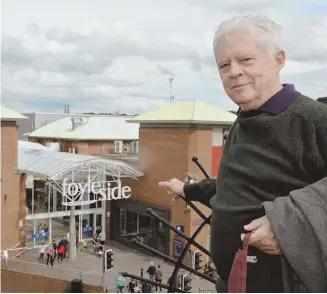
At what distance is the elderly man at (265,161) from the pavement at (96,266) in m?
13.4

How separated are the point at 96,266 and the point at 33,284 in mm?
3945

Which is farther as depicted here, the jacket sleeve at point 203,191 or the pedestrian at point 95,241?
the pedestrian at point 95,241

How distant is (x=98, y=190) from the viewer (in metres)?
21.0

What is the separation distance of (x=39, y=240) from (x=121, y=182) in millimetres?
5052

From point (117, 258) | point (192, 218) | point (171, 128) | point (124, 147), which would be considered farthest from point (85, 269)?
point (124, 147)

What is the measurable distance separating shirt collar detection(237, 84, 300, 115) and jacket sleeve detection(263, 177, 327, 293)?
1.18 feet

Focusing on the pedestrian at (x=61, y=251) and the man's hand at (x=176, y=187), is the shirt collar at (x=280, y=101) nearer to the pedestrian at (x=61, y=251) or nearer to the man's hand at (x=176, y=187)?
the man's hand at (x=176, y=187)

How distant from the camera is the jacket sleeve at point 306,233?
1445 mm

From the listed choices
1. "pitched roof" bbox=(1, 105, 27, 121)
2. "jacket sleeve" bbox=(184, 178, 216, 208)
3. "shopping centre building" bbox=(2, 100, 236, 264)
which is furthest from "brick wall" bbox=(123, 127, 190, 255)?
"jacket sleeve" bbox=(184, 178, 216, 208)

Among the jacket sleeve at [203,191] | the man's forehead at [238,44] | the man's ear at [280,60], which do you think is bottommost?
the jacket sleeve at [203,191]

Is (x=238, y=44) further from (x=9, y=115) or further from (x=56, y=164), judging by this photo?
(x=56, y=164)

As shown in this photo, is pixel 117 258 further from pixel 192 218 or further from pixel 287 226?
pixel 287 226

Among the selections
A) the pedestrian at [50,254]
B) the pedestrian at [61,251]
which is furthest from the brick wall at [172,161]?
the pedestrian at [50,254]

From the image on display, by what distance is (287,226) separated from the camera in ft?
4.87
